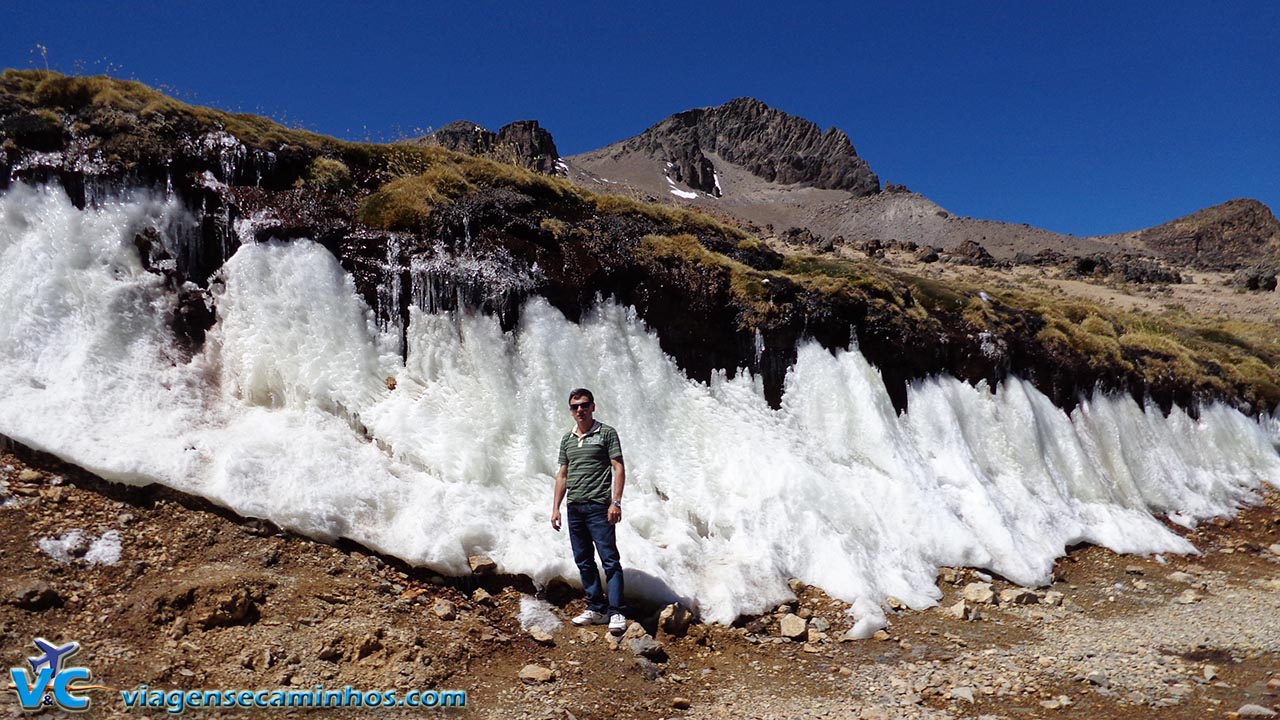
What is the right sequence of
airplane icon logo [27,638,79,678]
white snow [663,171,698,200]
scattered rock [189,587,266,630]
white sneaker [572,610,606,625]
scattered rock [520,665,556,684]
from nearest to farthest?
airplane icon logo [27,638,79,678] < scattered rock [189,587,266,630] < scattered rock [520,665,556,684] < white sneaker [572,610,606,625] < white snow [663,171,698,200]

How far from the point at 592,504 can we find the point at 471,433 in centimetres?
255

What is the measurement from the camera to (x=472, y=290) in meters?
9.71

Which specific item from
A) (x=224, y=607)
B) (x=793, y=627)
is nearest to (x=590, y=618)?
(x=793, y=627)

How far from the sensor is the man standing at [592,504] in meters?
6.91

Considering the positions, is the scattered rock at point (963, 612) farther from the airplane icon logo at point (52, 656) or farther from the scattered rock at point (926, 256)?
the scattered rock at point (926, 256)

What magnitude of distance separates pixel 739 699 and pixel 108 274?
872 centimetres

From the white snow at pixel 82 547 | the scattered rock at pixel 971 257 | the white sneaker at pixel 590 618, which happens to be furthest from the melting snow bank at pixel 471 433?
the scattered rock at pixel 971 257

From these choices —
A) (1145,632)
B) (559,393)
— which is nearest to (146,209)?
(559,393)

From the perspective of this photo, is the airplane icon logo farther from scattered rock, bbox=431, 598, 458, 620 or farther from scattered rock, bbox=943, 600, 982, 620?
scattered rock, bbox=943, 600, 982, 620

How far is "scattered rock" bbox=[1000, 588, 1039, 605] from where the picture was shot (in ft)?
30.2

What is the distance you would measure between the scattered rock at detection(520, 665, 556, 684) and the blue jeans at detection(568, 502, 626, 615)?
1.02 meters

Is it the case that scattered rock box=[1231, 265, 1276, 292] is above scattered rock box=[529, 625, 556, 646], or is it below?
above

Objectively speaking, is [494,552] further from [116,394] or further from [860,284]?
[860,284]

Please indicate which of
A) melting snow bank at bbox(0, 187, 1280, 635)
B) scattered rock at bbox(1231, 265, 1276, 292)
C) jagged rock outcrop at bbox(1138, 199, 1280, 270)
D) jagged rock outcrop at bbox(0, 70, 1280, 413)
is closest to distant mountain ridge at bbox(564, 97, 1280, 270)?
jagged rock outcrop at bbox(1138, 199, 1280, 270)
